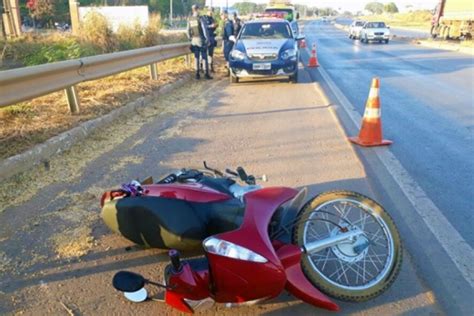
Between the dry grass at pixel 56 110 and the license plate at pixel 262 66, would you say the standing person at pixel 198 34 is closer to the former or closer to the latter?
the license plate at pixel 262 66

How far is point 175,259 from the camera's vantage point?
2.42 metres

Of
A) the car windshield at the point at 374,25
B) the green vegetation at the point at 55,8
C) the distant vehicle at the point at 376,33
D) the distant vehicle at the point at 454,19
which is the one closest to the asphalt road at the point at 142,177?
the green vegetation at the point at 55,8

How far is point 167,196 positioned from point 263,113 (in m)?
5.46

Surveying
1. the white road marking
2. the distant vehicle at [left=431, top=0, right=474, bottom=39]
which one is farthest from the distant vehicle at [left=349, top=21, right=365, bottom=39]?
the white road marking

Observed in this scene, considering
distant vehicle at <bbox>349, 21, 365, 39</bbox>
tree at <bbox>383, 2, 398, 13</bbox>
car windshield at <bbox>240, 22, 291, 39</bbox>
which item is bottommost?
tree at <bbox>383, 2, 398, 13</bbox>

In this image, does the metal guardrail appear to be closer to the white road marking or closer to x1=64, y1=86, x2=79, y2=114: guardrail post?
x1=64, y1=86, x2=79, y2=114: guardrail post

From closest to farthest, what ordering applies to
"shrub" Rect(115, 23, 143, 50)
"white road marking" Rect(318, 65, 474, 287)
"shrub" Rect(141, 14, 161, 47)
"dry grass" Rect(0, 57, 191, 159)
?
"white road marking" Rect(318, 65, 474, 287)
"dry grass" Rect(0, 57, 191, 159)
"shrub" Rect(115, 23, 143, 50)
"shrub" Rect(141, 14, 161, 47)

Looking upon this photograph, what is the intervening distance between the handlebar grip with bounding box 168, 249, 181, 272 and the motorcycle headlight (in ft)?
0.54

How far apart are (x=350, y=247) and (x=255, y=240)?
74cm

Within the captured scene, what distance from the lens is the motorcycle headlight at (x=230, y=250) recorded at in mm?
2377

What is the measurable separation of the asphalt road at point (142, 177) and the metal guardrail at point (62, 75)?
0.81 m

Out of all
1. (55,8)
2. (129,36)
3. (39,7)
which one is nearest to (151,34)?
(129,36)

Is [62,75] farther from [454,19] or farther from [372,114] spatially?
[454,19]

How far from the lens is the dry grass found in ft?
17.2
